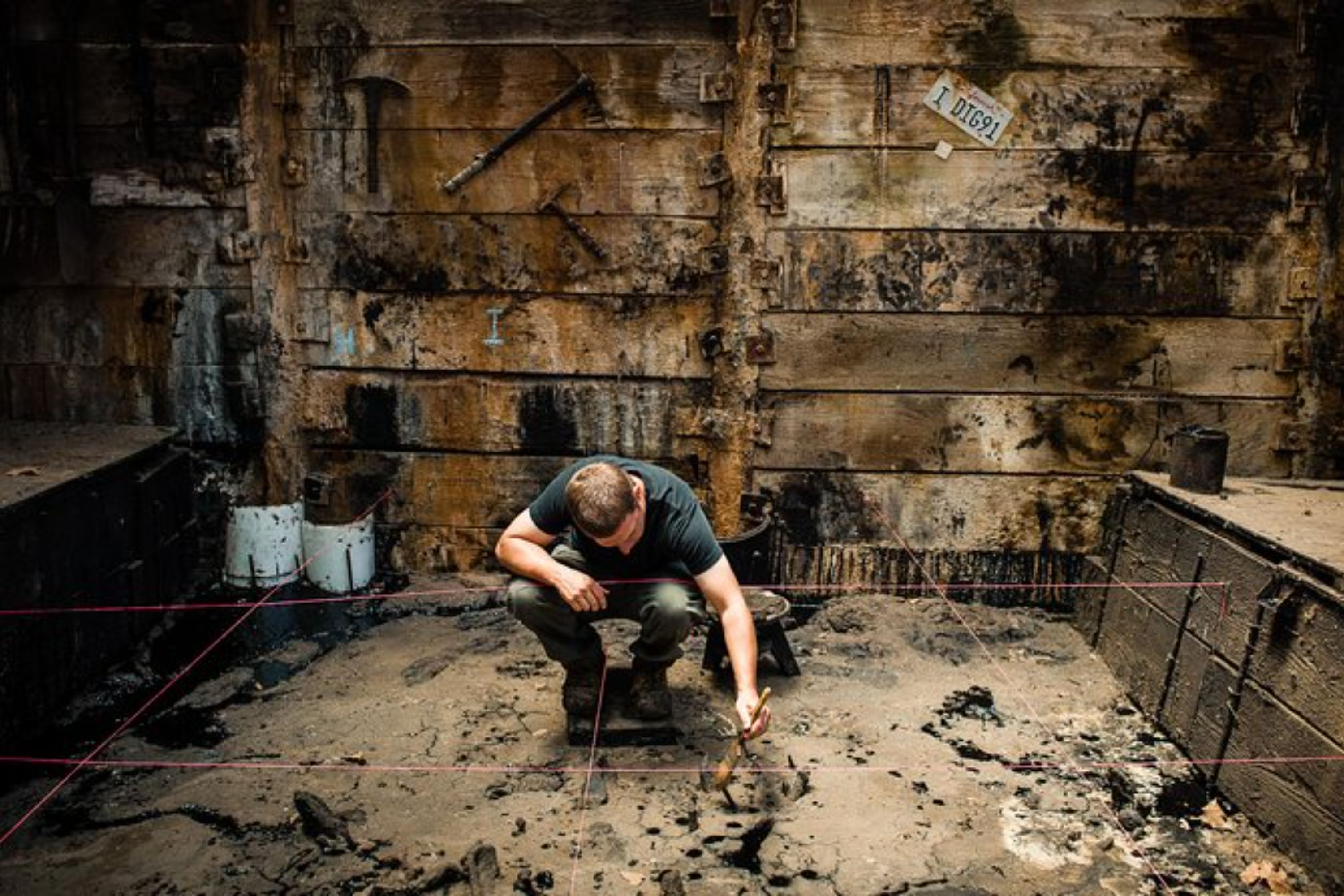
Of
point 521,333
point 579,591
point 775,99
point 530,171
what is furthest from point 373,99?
point 579,591

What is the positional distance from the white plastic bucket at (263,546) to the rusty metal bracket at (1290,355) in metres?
5.18

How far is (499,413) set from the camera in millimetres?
5145

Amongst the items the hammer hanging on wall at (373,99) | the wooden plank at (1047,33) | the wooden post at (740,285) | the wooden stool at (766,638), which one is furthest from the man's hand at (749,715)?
the hammer hanging on wall at (373,99)

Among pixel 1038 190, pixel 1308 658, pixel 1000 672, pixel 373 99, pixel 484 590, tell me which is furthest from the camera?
pixel 484 590

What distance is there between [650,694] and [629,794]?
17.2 inches

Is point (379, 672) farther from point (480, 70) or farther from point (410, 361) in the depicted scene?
point (480, 70)

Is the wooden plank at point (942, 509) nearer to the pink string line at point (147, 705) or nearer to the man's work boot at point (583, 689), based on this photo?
the man's work boot at point (583, 689)

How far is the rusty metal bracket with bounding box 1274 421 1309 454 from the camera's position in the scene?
4.85 m

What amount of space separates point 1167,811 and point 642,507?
6.99ft

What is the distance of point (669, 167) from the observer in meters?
4.87

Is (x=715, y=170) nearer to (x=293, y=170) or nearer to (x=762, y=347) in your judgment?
(x=762, y=347)

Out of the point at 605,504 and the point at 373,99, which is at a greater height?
the point at 373,99

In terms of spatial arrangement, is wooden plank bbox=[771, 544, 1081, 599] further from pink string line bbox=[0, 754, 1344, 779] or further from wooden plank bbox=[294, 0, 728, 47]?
wooden plank bbox=[294, 0, 728, 47]

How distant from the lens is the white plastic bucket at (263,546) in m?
4.98
